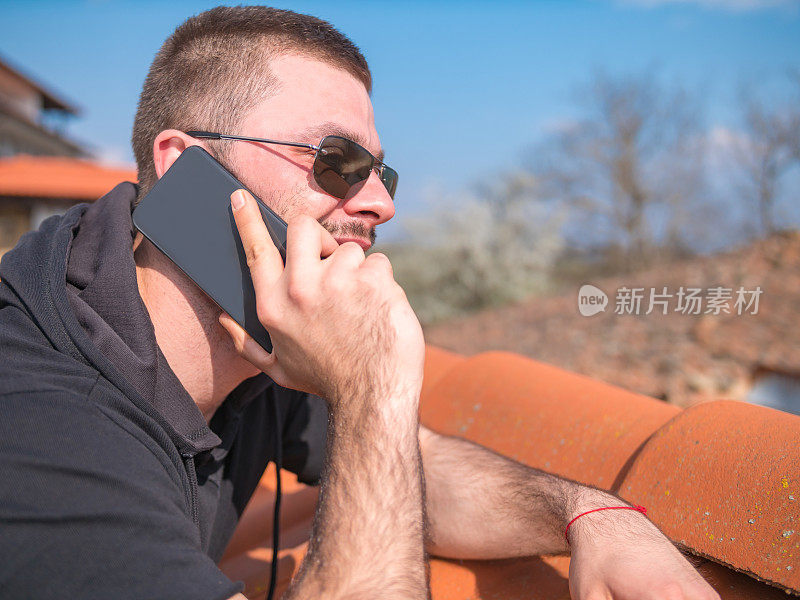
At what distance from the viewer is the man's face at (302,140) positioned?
5.88 feet

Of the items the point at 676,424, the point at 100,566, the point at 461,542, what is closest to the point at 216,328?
the point at 100,566

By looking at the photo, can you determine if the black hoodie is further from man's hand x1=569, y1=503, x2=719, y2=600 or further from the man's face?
man's hand x1=569, y1=503, x2=719, y2=600

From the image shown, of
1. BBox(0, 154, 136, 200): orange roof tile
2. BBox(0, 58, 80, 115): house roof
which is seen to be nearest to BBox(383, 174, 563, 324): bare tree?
BBox(0, 154, 136, 200): orange roof tile

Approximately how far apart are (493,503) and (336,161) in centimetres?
114

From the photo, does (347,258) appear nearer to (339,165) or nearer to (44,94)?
(339,165)

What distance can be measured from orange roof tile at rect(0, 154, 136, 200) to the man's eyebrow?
13.1m

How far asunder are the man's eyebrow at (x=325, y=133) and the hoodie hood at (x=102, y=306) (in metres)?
0.57

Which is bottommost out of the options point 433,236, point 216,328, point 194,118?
point 433,236

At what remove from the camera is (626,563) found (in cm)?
134

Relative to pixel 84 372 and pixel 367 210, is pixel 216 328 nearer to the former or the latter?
pixel 84 372

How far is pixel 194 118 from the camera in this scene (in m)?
1.88

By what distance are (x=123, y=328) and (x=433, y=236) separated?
1413 cm

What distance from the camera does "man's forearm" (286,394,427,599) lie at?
1169 millimetres

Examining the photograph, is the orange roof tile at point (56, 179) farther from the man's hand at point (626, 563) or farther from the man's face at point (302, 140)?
the man's hand at point (626, 563)
